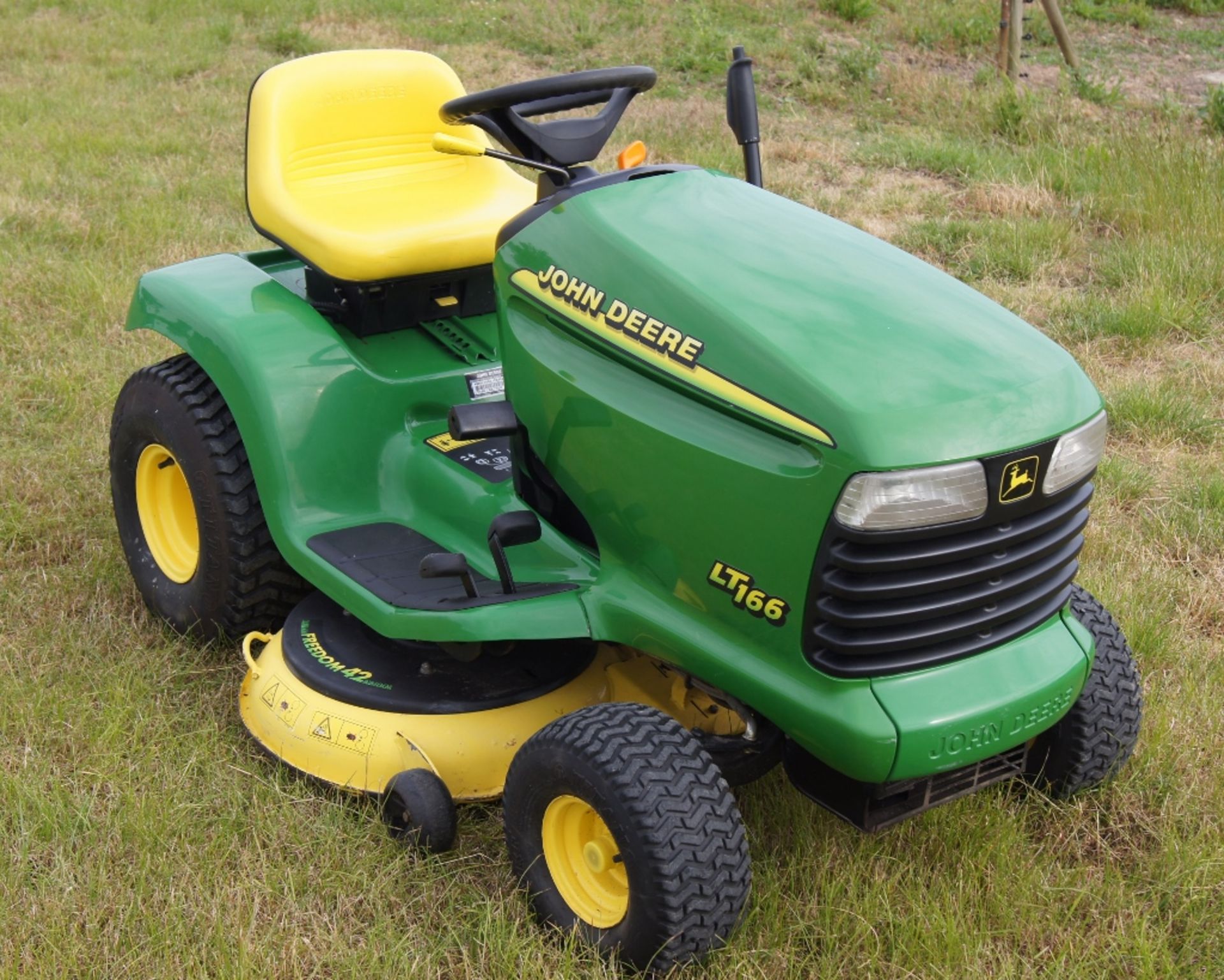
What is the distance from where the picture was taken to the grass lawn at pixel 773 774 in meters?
1.99

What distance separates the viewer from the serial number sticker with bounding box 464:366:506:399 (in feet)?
8.70

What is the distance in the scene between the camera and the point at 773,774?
2.37m

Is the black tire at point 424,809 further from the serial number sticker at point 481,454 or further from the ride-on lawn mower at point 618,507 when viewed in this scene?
the serial number sticker at point 481,454

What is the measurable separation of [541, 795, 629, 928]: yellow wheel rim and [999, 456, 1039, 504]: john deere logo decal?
721 millimetres

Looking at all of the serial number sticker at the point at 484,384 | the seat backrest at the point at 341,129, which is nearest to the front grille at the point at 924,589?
the serial number sticker at the point at 484,384

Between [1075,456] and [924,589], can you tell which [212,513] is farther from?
[1075,456]

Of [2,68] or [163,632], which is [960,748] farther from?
[2,68]

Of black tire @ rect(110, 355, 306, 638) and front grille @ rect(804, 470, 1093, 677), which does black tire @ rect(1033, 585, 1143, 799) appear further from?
black tire @ rect(110, 355, 306, 638)

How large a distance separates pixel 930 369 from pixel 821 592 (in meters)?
0.33

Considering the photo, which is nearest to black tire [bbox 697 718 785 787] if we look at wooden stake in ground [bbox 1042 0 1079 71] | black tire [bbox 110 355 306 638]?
black tire [bbox 110 355 306 638]

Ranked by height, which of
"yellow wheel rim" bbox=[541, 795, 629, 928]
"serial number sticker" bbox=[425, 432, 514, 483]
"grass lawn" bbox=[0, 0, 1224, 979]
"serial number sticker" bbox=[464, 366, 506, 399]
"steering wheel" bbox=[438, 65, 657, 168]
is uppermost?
"steering wheel" bbox=[438, 65, 657, 168]

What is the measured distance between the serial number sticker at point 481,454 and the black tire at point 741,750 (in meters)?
0.64

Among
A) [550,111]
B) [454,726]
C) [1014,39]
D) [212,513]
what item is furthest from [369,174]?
[1014,39]

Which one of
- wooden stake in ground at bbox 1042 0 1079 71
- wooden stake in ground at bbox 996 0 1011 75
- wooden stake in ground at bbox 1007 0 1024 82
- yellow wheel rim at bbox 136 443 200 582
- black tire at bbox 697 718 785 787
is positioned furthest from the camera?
wooden stake in ground at bbox 1042 0 1079 71
